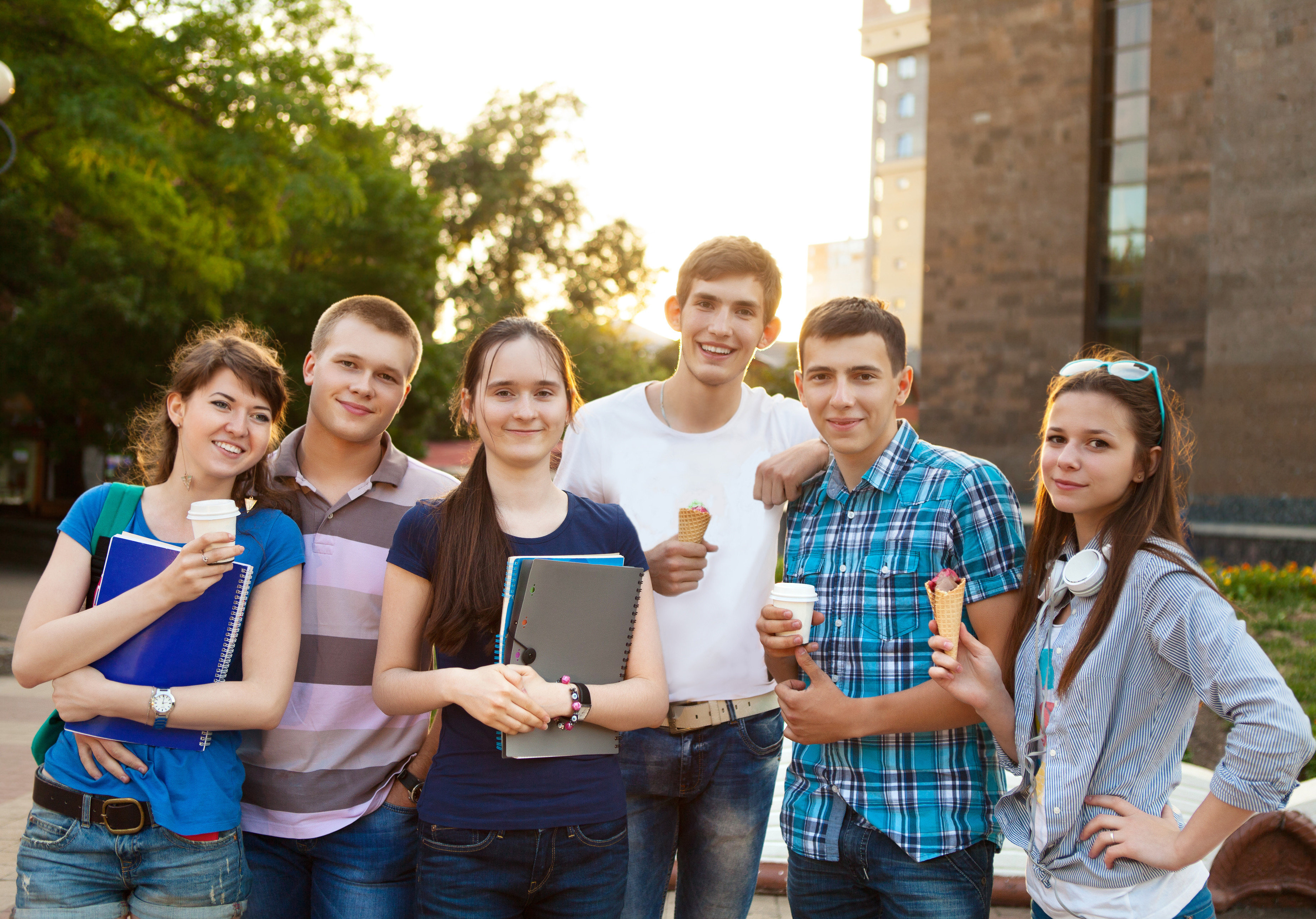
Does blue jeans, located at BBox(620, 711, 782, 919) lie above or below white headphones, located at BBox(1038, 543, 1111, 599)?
below

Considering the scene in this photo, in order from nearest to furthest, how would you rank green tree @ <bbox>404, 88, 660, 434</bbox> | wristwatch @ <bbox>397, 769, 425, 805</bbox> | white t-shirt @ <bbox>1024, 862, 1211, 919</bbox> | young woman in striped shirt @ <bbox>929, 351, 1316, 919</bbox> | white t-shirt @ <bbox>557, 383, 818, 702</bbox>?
1. young woman in striped shirt @ <bbox>929, 351, 1316, 919</bbox>
2. white t-shirt @ <bbox>1024, 862, 1211, 919</bbox>
3. wristwatch @ <bbox>397, 769, 425, 805</bbox>
4. white t-shirt @ <bbox>557, 383, 818, 702</bbox>
5. green tree @ <bbox>404, 88, 660, 434</bbox>

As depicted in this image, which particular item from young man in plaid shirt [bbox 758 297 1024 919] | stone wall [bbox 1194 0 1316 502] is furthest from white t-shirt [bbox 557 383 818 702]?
stone wall [bbox 1194 0 1316 502]

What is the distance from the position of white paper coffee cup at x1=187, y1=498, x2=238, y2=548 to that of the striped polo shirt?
388mm

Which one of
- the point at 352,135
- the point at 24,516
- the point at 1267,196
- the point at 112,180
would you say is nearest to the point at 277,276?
the point at 352,135

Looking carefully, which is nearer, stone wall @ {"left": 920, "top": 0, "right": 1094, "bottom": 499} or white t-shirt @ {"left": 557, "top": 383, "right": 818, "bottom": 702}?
white t-shirt @ {"left": 557, "top": 383, "right": 818, "bottom": 702}

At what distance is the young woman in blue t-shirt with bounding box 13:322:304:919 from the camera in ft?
7.35

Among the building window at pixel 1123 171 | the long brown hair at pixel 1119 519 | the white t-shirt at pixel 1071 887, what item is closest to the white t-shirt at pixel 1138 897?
the white t-shirt at pixel 1071 887

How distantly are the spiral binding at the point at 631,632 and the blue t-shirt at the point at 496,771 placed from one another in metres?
0.05

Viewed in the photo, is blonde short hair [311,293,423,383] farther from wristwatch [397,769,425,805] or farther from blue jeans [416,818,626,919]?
blue jeans [416,818,626,919]

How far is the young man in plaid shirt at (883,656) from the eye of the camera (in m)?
2.43

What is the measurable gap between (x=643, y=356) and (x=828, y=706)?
3554cm

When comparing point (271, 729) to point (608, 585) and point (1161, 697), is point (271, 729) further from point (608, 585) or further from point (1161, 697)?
point (1161, 697)

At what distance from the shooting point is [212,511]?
2.23 meters

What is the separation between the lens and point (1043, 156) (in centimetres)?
2084
